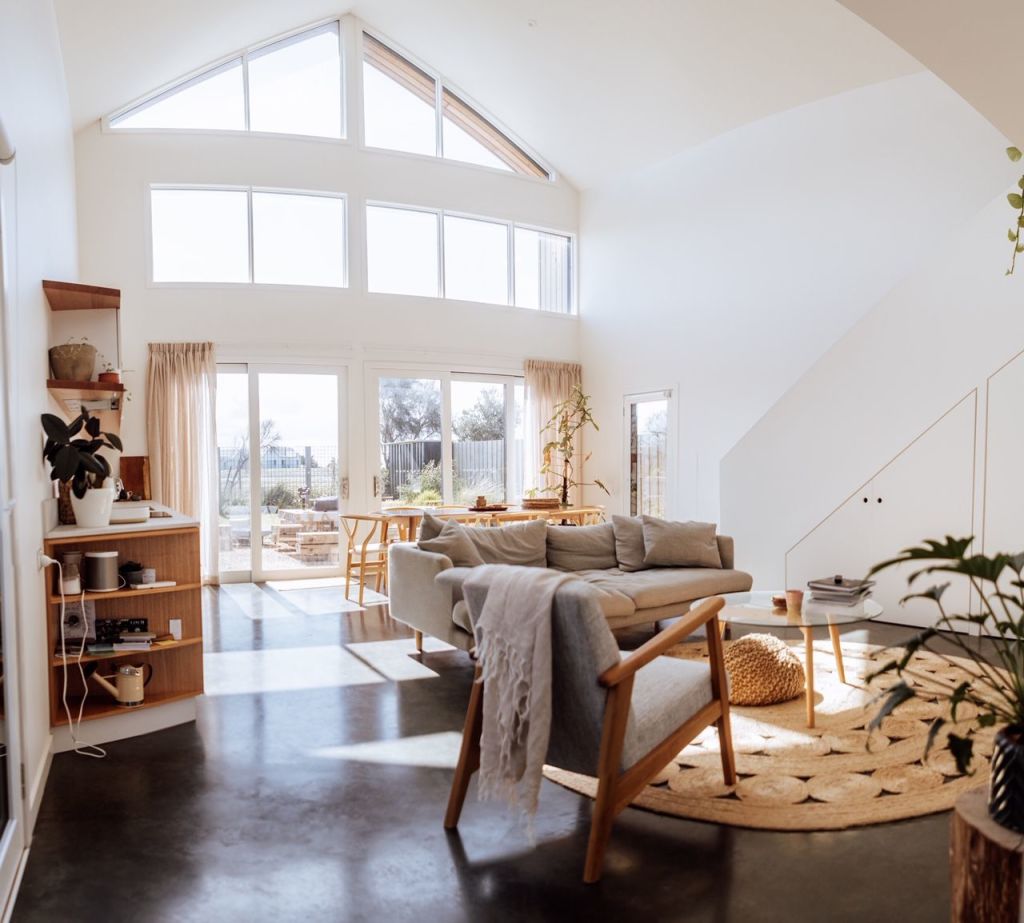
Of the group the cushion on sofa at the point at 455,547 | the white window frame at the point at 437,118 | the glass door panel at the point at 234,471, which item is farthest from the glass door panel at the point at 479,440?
the cushion on sofa at the point at 455,547

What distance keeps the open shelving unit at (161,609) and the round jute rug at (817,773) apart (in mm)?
1878

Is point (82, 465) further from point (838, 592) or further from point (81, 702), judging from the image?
point (838, 592)

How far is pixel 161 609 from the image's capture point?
378 cm

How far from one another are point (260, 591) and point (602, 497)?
409 cm

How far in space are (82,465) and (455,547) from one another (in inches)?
81.0

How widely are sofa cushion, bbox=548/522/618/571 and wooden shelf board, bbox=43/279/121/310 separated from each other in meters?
3.03

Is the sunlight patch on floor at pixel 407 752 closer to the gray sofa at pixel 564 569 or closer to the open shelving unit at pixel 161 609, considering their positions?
the gray sofa at pixel 564 569

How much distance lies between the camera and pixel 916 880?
222cm

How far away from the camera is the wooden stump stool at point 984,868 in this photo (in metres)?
1.43

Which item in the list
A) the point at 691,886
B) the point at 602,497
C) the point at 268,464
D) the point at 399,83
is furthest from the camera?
the point at 602,497

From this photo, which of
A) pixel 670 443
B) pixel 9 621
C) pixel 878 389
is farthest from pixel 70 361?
pixel 670 443

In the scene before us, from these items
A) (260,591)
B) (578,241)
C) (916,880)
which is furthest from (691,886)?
(578,241)

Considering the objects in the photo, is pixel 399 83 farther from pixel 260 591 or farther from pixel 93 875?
pixel 93 875

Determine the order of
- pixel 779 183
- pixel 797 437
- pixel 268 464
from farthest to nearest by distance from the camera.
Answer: pixel 268 464 < pixel 779 183 < pixel 797 437
